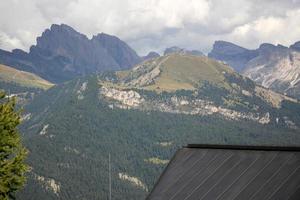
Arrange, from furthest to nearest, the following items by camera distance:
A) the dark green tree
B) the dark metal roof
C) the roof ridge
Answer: the dark green tree < the roof ridge < the dark metal roof

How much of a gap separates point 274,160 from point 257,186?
1.51 m

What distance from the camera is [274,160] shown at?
72.0ft

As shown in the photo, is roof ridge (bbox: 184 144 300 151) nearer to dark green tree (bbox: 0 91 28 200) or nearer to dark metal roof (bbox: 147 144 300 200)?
Answer: dark metal roof (bbox: 147 144 300 200)

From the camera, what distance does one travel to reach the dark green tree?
93.6ft

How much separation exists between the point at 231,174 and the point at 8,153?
44.8 feet

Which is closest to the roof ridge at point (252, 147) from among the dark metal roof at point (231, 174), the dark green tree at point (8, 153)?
the dark metal roof at point (231, 174)

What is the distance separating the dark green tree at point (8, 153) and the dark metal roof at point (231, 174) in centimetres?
819

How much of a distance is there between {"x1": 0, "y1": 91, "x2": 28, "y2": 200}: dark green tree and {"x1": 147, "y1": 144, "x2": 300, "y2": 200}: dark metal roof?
819cm

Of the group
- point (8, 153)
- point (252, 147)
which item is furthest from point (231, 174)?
point (8, 153)

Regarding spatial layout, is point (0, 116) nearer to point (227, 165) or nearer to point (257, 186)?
point (227, 165)

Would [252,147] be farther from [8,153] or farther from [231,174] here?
[8,153]

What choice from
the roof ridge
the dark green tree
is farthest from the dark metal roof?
the dark green tree

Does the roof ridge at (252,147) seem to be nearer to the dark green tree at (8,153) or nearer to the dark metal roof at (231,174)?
the dark metal roof at (231,174)

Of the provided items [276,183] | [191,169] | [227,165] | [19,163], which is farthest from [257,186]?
[19,163]
